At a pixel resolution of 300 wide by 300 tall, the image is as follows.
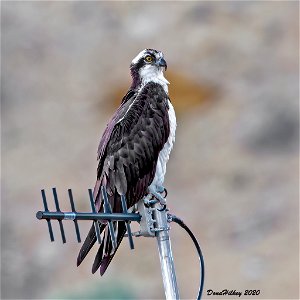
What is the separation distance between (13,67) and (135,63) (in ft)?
83.6

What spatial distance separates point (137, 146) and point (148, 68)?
0.98 m

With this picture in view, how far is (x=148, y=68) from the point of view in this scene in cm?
950

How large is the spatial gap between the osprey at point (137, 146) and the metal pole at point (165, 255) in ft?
2.44

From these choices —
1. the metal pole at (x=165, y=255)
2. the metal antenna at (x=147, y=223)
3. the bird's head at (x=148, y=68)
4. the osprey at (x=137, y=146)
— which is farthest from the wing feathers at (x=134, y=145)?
the metal pole at (x=165, y=255)

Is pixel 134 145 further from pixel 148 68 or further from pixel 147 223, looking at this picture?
pixel 147 223

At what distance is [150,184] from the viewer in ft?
28.3

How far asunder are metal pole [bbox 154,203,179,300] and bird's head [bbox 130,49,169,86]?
7.22ft

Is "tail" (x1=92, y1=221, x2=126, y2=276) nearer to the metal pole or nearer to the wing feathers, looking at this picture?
the wing feathers

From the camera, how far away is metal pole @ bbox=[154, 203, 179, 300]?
717 cm

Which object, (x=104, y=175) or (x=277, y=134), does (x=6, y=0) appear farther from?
(x=104, y=175)

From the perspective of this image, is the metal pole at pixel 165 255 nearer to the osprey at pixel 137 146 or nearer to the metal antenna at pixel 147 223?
the metal antenna at pixel 147 223

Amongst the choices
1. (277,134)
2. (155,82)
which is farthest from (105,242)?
(277,134)

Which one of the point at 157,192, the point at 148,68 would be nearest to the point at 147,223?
the point at 157,192

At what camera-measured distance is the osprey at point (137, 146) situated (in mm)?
8578
